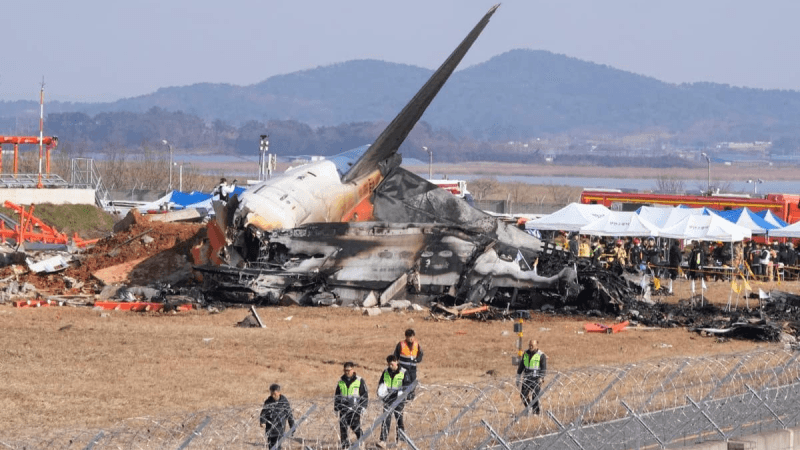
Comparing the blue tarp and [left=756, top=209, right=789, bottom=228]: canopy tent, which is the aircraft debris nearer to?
[left=756, top=209, right=789, bottom=228]: canopy tent

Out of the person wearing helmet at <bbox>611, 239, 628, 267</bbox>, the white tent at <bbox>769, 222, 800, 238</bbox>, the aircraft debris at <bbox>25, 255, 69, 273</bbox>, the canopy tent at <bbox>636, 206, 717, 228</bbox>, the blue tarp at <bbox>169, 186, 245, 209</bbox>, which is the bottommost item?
the blue tarp at <bbox>169, 186, 245, 209</bbox>

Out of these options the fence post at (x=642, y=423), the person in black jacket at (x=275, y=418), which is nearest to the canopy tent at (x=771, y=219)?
the fence post at (x=642, y=423)

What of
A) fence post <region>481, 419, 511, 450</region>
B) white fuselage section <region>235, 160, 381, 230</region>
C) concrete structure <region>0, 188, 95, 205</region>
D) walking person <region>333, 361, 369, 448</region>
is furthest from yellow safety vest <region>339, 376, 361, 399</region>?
concrete structure <region>0, 188, 95, 205</region>

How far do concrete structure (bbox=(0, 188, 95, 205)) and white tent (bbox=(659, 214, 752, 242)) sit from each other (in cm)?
3634

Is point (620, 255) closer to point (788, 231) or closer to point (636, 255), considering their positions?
point (636, 255)

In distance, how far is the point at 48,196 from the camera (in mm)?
73188

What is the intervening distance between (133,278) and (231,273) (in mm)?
6395

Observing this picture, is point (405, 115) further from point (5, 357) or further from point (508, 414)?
point (508, 414)

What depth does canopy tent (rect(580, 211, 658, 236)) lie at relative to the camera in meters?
53.6

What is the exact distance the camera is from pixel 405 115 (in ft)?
151

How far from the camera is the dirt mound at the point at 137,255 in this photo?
43875 millimetres

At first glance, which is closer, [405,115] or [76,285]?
[76,285]

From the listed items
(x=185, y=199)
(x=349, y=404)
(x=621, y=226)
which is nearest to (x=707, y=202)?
(x=621, y=226)

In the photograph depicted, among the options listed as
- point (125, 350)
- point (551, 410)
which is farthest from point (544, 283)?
point (551, 410)
